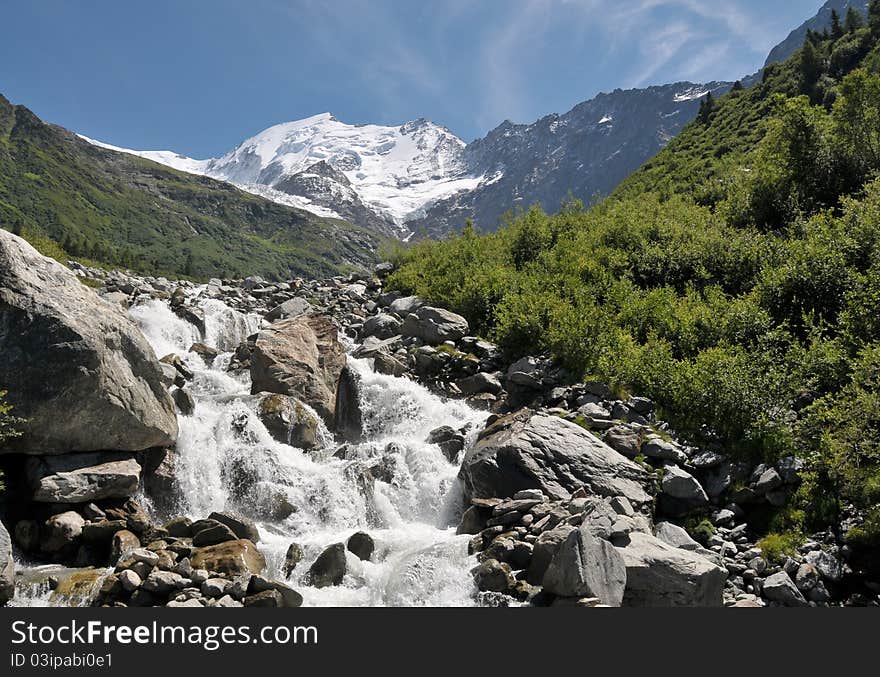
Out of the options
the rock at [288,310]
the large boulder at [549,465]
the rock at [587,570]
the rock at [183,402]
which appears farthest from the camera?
the rock at [288,310]

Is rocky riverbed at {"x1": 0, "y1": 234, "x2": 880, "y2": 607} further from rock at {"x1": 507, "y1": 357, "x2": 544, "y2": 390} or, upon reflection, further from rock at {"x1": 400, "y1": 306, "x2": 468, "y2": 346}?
rock at {"x1": 400, "y1": 306, "x2": 468, "y2": 346}

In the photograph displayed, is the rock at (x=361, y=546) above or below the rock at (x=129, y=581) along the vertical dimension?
below

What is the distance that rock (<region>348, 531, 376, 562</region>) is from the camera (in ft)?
48.0

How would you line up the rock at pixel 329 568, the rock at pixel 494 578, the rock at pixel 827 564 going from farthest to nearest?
1. the rock at pixel 329 568
2. the rock at pixel 494 578
3. the rock at pixel 827 564

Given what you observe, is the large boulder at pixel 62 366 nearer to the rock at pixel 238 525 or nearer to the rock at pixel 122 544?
the rock at pixel 122 544

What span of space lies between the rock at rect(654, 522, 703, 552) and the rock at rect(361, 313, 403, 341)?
59.1 ft

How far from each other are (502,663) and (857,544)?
31.0 feet

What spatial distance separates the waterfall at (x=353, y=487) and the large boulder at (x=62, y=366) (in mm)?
2553

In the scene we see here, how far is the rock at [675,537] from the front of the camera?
13.1 m

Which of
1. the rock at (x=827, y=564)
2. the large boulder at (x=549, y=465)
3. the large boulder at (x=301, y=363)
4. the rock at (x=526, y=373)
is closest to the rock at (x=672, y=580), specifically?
the rock at (x=827, y=564)

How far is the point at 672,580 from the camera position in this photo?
36.6 feet

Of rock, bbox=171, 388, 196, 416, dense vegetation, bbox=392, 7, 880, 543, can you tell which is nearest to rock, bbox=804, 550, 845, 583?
dense vegetation, bbox=392, 7, 880, 543

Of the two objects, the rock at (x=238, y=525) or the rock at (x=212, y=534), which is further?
the rock at (x=238, y=525)

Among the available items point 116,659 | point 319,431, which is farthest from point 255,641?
point 319,431
